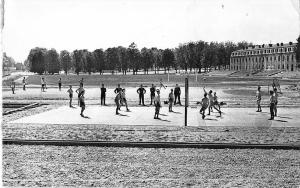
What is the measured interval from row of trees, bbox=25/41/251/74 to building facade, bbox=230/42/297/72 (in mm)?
9473

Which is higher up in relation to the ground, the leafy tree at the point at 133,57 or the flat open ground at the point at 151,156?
the leafy tree at the point at 133,57

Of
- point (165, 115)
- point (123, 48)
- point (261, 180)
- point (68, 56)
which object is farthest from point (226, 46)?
point (261, 180)

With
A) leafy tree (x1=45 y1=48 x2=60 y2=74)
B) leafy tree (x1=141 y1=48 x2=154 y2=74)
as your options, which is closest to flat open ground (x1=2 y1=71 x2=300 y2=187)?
leafy tree (x1=141 y1=48 x2=154 y2=74)

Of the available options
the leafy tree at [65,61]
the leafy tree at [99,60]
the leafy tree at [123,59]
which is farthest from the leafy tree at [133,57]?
the leafy tree at [65,61]

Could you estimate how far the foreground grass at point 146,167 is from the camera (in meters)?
7.67

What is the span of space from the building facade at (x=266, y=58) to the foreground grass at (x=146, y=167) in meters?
111

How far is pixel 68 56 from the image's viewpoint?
162m

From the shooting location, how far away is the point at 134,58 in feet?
475

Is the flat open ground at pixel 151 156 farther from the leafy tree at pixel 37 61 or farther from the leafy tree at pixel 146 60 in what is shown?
the leafy tree at pixel 146 60

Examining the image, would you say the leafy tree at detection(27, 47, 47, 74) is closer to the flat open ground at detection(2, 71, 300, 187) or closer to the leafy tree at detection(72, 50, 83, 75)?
the leafy tree at detection(72, 50, 83, 75)

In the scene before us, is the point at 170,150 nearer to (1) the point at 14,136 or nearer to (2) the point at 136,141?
(2) the point at 136,141

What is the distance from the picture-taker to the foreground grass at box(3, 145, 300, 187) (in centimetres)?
767

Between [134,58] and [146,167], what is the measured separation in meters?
137

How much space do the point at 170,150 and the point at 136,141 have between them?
1411 mm
